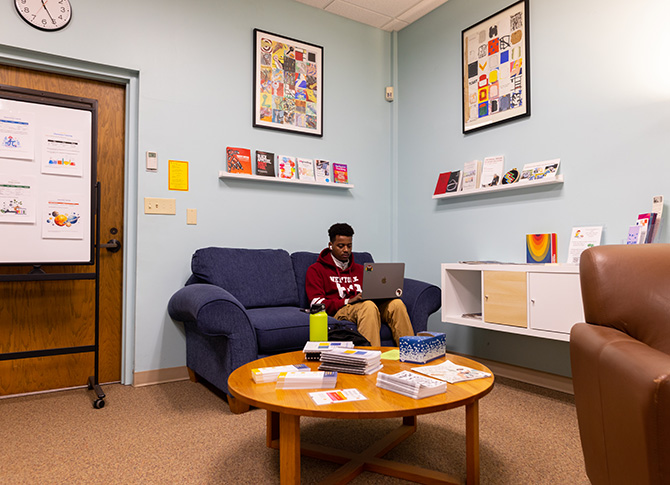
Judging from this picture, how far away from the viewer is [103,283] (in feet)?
9.42

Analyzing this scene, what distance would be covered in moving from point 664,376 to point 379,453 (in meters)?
1.12

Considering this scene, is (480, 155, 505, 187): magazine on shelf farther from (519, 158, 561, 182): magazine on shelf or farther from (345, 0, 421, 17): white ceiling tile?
(345, 0, 421, 17): white ceiling tile

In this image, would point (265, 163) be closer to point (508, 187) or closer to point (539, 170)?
point (508, 187)

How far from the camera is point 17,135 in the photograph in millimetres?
2307

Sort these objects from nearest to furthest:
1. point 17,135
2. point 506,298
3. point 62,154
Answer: point 17,135, point 62,154, point 506,298

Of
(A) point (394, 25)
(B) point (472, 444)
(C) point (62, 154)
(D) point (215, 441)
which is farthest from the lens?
(A) point (394, 25)

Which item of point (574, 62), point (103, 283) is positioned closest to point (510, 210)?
Answer: point (574, 62)

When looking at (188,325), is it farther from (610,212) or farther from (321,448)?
(610,212)

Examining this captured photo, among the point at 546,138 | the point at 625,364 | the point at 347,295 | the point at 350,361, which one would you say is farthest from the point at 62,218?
the point at 546,138

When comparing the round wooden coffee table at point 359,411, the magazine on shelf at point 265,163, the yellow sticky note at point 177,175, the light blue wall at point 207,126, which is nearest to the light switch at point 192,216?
the light blue wall at point 207,126

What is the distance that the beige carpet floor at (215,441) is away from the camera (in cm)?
160

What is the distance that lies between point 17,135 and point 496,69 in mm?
2941

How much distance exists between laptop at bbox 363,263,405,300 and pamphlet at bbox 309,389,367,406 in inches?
50.5

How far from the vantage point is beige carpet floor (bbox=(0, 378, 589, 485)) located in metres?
1.60
